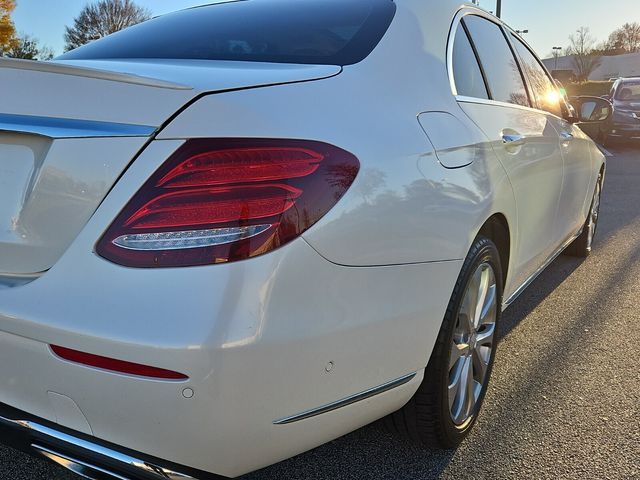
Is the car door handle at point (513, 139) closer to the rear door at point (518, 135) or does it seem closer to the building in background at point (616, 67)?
the rear door at point (518, 135)

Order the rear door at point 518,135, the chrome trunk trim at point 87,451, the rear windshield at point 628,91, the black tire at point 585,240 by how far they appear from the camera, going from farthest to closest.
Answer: the rear windshield at point 628,91 → the black tire at point 585,240 → the rear door at point 518,135 → the chrome trunk trim at point 87,451

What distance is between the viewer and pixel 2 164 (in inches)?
58.2

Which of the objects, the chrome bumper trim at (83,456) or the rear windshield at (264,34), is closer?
the chrome bumper trim at (83,456)

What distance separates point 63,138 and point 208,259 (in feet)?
1.47

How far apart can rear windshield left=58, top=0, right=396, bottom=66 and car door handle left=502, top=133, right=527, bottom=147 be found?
668 mm

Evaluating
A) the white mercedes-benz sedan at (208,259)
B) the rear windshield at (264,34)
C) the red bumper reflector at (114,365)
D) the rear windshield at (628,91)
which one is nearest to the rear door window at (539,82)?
the rear windshield at (264,34)

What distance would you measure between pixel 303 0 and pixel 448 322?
145cm

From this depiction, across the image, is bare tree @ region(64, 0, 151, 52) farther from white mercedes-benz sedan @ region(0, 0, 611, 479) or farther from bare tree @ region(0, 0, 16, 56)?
white mercedes-benz sedan @ region(0, 0, 611, 479)

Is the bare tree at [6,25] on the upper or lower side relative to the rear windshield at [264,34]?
upper

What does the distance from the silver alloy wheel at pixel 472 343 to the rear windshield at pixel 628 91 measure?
15.1m

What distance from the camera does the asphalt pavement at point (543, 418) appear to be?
2133 millimetres

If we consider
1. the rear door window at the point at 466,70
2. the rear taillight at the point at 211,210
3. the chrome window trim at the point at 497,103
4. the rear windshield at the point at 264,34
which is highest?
the rear windshield at the point at 264,34

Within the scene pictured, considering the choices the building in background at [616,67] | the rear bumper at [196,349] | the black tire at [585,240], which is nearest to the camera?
the rear bumper at [196,349]

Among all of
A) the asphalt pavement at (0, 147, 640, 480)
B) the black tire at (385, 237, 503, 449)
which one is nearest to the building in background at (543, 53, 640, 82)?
the asphalt pavement at (0, 147, 640, 480)
